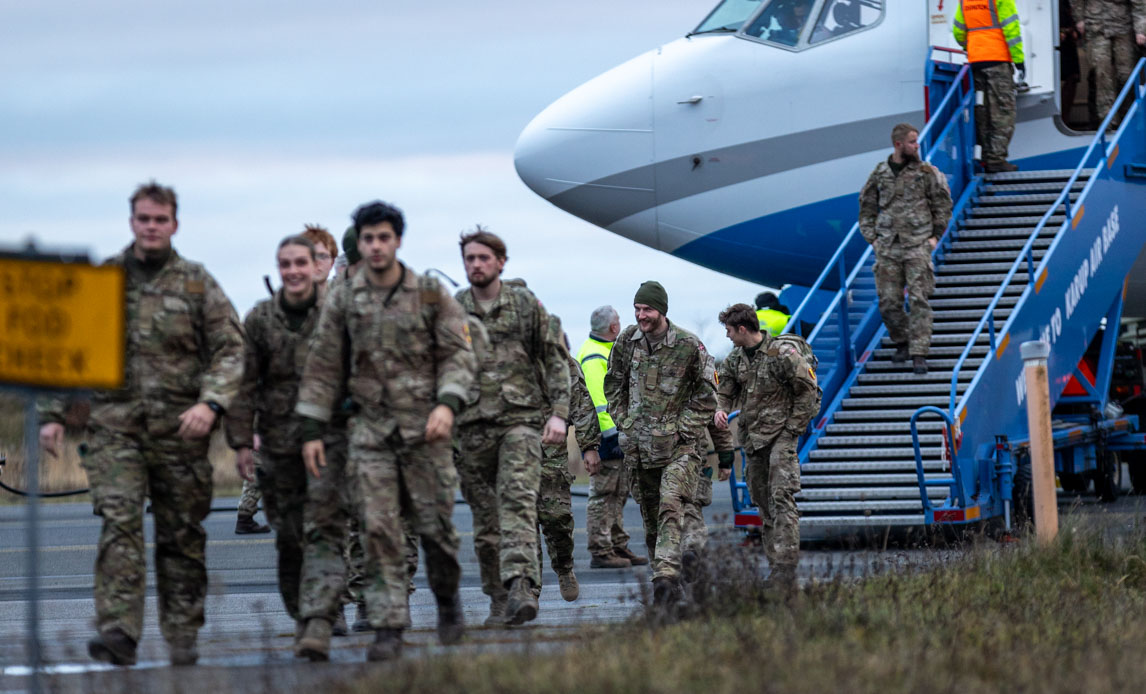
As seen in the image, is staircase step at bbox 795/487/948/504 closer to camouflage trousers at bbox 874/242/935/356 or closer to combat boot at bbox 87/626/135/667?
camouflage trousers at bbox 874/242/935/356

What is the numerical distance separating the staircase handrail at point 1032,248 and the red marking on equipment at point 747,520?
1671 mm

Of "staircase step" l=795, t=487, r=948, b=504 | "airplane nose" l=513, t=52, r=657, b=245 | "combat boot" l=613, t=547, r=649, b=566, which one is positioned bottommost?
"combat boot" l=613, t=547, r=649, b=566

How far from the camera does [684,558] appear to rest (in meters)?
8.68

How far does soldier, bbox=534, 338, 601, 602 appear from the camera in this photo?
9719 mm

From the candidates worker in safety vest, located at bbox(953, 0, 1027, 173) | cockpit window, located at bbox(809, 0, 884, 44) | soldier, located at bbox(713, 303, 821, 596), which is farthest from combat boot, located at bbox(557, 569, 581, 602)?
cockpit window, located at bbox(809, 0, 884, 44)

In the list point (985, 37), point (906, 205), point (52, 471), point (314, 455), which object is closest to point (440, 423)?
point (314, 455)

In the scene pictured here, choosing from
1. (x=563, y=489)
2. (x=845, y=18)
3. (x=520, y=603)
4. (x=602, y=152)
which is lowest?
(x=520, y=603)

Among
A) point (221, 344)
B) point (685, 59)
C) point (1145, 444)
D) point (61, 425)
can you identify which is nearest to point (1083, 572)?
point (221, 344)

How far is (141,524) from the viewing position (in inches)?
273

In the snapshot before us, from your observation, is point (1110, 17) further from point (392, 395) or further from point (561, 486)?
point (392, 395)

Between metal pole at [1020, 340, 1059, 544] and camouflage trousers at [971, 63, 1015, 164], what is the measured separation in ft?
15.5

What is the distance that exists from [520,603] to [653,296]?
2627mm

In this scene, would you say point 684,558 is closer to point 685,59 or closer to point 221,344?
point 221,344

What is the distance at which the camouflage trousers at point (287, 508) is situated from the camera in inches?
290
